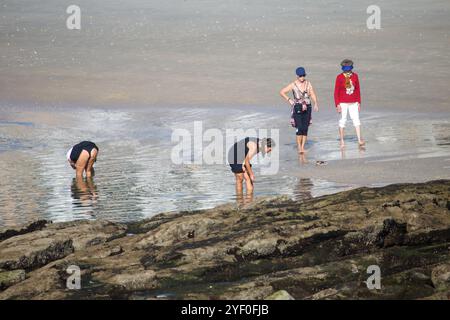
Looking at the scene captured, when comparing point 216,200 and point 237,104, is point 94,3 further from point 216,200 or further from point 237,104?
point 216,200

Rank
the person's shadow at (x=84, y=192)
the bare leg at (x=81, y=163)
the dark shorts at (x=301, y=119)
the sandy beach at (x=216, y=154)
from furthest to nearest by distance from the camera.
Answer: the dark shorts at (x=301, y=119)
the bare leg at (x=81, y=163)
the person's shadow at (x=84, y=192)
the sandy beach at (x=216, y=154)

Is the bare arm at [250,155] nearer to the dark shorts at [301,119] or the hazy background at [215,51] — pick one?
the dark shorts at [301,119]

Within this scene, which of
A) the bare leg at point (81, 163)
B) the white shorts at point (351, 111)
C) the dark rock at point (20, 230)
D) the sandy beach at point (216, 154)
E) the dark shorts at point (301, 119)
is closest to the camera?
the sandy beach at point (216, 154)

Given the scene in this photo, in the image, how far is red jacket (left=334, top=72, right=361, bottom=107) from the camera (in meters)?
19.0

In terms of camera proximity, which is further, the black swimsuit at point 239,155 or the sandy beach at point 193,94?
the sandy beach at point 193,94

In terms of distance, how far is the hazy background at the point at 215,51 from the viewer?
1018 inches

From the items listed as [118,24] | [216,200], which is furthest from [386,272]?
[118,24]

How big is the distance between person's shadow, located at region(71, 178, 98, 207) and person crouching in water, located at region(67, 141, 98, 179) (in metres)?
0.20

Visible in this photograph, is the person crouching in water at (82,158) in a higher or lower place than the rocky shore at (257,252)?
higher

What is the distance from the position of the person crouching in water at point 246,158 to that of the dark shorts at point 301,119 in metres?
2.97

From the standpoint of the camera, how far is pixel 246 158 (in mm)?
15492

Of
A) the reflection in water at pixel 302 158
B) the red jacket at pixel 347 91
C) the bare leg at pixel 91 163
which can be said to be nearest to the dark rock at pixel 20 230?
the bare leg at pixel 91 163

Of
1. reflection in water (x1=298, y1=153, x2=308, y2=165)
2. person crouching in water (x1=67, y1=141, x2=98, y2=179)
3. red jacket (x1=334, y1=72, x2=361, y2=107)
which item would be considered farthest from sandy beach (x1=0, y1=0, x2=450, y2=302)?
red jacket (x1=334, y1=72, x2=361, y2=107)

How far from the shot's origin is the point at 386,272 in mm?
10180
